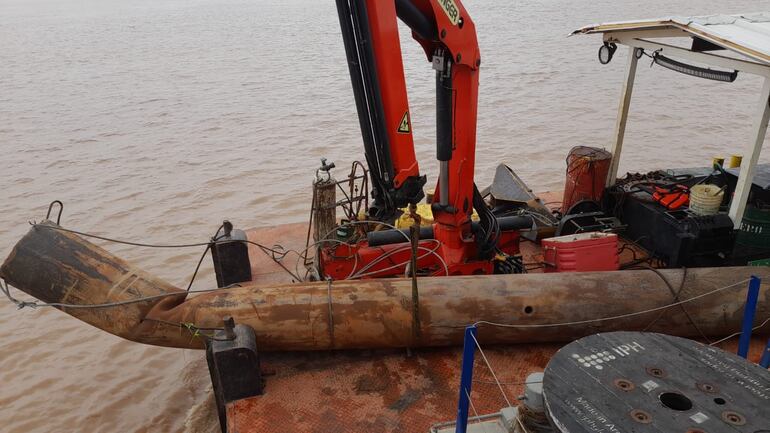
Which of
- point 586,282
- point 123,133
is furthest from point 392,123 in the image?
point 123,133

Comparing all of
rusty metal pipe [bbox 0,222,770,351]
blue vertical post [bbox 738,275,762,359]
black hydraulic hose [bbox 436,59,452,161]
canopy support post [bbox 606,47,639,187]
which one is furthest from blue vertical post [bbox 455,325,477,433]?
A: canopy support post [bbox 606,47,639,187]

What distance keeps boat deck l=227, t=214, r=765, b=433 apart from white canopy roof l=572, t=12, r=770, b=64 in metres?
2.34

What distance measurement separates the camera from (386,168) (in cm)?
455

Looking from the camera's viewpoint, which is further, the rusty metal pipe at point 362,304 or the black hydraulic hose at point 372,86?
the rusty metal pipe at point 362,304

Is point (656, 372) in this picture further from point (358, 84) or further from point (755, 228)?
point (755, 228)

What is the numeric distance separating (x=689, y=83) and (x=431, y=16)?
52.0ft

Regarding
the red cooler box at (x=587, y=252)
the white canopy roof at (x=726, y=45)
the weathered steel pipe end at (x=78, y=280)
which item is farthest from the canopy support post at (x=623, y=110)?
the weathered steel pipe end at (x=78, y=280)

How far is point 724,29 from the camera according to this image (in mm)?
4770

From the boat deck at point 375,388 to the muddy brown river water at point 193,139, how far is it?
1662mm

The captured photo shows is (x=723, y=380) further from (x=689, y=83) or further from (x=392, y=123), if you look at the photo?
(x=689, y=83)

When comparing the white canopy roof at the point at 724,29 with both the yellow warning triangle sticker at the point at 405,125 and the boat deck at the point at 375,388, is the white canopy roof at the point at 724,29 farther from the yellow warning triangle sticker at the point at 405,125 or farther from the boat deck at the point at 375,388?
the yellow warning triangle sticker at the point at 405,125

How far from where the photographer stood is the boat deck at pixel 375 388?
152 inches

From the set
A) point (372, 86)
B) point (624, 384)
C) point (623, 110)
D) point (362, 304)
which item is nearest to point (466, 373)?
point (624, 384)

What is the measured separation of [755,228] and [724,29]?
1868 mm
